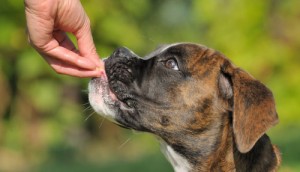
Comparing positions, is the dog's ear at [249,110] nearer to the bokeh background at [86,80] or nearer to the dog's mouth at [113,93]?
the dog's mouth at [113,93]

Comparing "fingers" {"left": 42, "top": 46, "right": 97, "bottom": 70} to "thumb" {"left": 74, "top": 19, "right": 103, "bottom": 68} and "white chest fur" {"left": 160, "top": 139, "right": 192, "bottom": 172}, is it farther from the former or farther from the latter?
"white chest fur" {"left": 160, "top": 139, "right": 192, "bottom": 172}

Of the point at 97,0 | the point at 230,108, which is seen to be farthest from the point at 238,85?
the point at 97,0

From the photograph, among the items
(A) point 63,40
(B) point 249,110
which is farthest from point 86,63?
(B) point 249,110

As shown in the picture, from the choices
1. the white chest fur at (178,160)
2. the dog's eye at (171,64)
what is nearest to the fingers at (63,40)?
the dog's eye at (171,64)

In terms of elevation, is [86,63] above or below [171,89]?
above

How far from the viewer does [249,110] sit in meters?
→ 5.32

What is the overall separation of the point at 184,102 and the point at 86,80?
318 inches

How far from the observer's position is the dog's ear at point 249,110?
205 inches

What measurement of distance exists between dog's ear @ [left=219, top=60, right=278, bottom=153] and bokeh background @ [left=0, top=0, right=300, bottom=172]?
5679 mm

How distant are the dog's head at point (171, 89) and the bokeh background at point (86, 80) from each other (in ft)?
17.6

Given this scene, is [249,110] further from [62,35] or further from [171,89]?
Result: [62,35]

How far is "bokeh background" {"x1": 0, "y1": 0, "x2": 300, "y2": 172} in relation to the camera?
12977mm

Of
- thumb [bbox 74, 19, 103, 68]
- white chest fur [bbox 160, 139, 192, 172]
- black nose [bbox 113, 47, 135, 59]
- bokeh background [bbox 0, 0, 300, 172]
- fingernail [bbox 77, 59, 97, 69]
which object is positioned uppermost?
thumb [bbox 74, 19, 103, 68]

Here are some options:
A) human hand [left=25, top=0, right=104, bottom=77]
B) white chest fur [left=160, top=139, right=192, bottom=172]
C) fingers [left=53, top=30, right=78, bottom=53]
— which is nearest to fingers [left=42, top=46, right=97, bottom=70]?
human hand [left=25, top=0, right=104, bottom=77]
